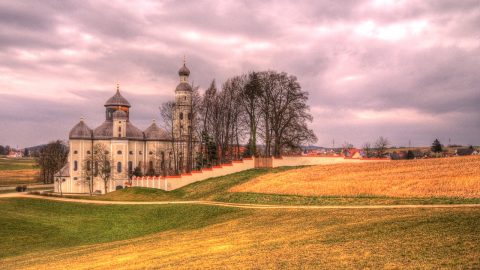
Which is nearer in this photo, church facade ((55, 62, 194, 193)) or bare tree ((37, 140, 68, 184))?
church facade ((55, 62, 194, 193))

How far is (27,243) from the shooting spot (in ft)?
102

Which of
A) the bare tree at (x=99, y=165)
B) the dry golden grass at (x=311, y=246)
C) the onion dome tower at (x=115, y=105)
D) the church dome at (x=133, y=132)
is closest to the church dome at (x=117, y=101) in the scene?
the onion dome tower at (x=115, y=105)

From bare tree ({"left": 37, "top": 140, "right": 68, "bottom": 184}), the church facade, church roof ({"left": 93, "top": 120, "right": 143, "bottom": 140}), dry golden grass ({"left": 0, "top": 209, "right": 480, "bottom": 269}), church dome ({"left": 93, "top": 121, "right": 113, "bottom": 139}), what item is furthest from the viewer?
bare tree ({"left": 37, "top": 140, "right": 68, "bottom": 184})

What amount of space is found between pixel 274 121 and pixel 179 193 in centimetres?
1690

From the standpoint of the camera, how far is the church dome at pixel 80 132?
8188cm

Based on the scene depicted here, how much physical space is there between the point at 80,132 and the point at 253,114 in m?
34.4

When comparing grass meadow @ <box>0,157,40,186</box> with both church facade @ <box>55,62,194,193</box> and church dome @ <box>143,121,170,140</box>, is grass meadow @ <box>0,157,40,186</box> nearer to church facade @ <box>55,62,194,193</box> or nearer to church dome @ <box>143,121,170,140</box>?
church facade @ <box>55,62,194,193</box>

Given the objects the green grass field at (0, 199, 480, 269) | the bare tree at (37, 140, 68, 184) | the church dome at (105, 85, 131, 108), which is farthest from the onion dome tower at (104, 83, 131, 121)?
the green grass field at (0, 199, 480, 269)

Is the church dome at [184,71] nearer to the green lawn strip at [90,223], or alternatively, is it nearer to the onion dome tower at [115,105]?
the onion dome tower at [115,105]

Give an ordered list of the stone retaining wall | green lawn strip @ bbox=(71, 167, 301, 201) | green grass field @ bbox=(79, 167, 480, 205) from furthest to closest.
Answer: the stone retaining wall, green lawn strip @ bbox=(71, 167, 301, 201), green grass field @ bbox=(79, 167, 480, 205)

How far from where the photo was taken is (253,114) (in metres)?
65.1

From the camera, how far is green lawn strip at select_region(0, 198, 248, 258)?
30791 millimetres

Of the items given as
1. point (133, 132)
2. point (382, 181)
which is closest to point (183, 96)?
point (133, 132)

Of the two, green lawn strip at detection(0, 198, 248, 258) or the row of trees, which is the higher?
the row of trees
